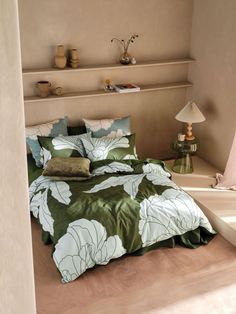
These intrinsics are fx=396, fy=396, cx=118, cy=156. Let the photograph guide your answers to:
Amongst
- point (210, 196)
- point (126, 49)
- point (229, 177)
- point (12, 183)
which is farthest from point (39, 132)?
point (12, 183)

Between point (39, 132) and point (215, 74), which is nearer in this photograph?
point (39, 132)

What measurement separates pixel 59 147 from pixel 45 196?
638 mm

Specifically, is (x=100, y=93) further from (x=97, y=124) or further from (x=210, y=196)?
(x=210, y=196)

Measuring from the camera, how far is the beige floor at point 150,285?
2756 millimetres

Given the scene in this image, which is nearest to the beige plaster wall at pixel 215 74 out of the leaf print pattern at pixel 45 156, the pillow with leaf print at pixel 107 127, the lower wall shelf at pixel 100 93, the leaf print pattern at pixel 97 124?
the lower wall shelf at pixel 100 93

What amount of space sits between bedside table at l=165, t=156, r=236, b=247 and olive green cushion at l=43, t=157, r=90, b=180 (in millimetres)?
1070

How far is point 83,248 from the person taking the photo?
117 inches

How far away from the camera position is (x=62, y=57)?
404cm

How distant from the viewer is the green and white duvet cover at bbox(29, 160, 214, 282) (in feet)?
9.87

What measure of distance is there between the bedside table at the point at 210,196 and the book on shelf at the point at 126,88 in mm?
929

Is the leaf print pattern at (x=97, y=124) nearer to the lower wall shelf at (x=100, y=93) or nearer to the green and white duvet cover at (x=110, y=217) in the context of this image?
the lower wall shelf at (x=100, y=93)

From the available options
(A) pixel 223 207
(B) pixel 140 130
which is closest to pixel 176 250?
(A) pixel 223 207

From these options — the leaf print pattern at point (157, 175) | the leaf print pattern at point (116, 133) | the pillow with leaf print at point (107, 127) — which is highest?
the pillow with leaf print at point (107, 127)

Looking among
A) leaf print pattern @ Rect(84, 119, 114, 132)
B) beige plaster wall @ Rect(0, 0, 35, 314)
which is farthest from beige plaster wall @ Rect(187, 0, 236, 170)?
beige plaster wall @ Rect(0, 0, 35, 314)
